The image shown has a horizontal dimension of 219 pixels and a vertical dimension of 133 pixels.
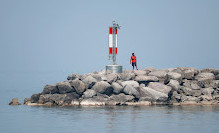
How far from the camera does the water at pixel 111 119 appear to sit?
25688 mm

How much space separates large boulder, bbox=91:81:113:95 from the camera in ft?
126

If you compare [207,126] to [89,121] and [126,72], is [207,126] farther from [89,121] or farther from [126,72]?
[126,72]

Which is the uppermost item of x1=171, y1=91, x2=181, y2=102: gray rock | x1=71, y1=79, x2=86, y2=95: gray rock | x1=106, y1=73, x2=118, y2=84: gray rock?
x1=106, y1=73, x2=118, y2=84: gray rock

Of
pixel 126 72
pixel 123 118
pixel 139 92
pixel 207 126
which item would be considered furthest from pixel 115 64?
pixel 207 126

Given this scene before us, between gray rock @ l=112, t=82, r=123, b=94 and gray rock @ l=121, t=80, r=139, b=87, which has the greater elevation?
gray rock @ l=121, t=80, r=139, b=87

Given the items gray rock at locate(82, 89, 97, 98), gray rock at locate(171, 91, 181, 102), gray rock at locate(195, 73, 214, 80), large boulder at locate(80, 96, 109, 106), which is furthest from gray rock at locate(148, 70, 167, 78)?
gray rock at locate(82, 89, 97, 98)

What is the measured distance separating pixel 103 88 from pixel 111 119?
934 centimetres

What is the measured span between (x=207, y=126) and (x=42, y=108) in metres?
14.8

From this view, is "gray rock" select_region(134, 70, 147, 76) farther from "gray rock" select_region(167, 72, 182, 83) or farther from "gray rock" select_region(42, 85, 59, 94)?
"gray rock" select_region(42, 85, 59, 94)

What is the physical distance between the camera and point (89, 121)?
28547mm

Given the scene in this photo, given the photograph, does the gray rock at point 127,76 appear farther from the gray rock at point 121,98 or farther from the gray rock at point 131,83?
the gray rock at point 121,98

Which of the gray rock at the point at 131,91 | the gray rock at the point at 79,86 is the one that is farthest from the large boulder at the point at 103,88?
the gray rock at the point at 131,91

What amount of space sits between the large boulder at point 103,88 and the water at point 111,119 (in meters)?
2.63

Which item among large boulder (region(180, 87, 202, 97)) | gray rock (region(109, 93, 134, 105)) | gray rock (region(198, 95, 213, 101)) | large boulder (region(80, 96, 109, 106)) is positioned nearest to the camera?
large boulder (region(80, 96, 109, 106))
